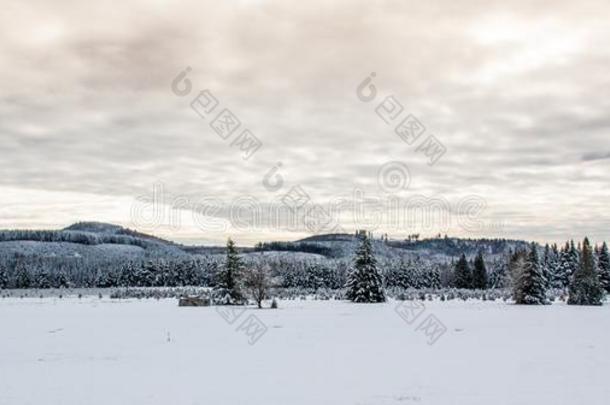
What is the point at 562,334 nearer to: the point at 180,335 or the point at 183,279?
the point at 180,335

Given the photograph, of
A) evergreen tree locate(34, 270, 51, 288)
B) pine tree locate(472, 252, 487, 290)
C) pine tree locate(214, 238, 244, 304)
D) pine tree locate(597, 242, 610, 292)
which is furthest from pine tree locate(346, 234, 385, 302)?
evergreen tree locate(34, 270, 51, 288)

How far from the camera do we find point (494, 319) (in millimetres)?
35062

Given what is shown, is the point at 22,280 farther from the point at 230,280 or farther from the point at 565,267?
the point at 565,267

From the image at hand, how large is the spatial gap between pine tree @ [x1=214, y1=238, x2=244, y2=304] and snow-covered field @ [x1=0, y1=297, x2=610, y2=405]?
19.2 meters

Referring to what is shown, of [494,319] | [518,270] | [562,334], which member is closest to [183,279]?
[518,270]

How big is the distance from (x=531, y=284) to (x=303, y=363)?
Result: 40761mm

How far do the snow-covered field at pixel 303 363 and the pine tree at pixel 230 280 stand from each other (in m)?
19.2

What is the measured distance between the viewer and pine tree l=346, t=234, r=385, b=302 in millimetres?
54000

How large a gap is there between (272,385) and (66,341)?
43.3 ft

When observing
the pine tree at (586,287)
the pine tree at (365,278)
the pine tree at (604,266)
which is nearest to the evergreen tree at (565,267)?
the pine tree at (604,266)

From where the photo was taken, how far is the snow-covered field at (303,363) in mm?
13359

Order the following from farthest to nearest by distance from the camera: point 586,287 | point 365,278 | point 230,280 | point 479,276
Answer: point 479,276
point 365,278
point 586,287
point 230,280

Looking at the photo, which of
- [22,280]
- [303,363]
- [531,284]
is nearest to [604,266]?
[531,284]

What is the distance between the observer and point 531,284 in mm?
52781
